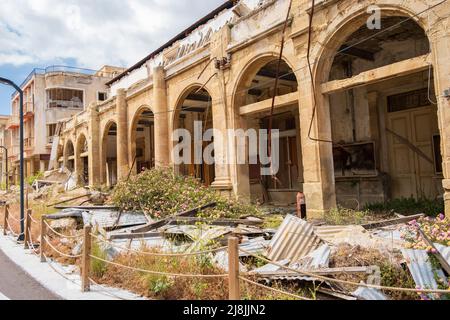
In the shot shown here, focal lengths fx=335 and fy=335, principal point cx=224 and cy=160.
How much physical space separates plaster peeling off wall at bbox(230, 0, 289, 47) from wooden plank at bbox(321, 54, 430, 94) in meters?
2.70

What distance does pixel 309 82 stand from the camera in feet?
29.8

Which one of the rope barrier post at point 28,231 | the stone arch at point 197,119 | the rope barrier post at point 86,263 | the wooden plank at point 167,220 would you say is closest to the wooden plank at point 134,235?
the wooden plank at point 167,220

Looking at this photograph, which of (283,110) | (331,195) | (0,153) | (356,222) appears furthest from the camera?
(0,153)

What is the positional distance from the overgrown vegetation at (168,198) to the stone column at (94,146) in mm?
11027

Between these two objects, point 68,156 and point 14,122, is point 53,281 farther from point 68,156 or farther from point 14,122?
point 14,122

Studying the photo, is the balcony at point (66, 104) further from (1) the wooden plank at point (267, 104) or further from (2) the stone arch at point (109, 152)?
(1) the wooden plank at point (267, 104)

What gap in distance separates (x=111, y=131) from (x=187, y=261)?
66.0ft

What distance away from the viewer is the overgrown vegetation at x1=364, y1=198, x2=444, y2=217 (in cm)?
919

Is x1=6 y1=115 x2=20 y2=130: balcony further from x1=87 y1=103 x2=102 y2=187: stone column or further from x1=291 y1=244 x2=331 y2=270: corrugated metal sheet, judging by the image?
x1=291 y1=244 x2=331 y2=270: corrugated metal sheet

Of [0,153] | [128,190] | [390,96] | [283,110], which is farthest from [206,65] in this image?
[0,153]

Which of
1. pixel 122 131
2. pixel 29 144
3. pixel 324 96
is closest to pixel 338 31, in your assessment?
pixel 324 96

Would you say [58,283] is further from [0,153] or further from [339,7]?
[0,153]

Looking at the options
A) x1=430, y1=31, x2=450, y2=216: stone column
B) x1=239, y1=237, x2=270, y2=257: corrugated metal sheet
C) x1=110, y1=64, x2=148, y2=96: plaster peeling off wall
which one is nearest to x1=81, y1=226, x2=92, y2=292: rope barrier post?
x1=239, y1=237, x2=270, y2=257: corrugated metal sheet

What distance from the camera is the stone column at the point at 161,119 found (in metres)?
14.6
